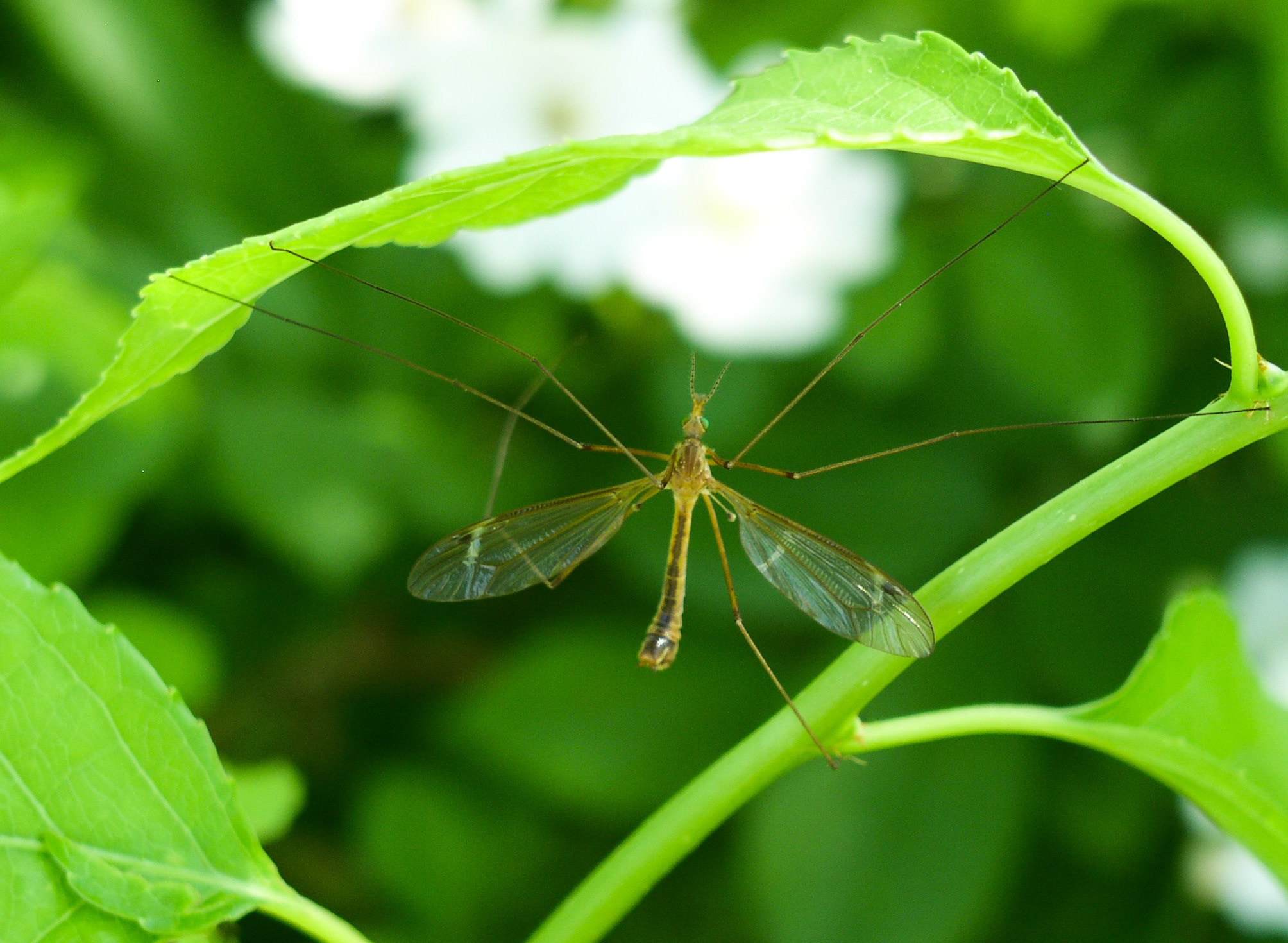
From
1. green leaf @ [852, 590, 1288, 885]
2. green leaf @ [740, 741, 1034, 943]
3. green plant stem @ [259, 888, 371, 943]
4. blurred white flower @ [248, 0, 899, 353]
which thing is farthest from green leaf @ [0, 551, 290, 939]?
blurred white flower @ [248, 0, 899, 353]

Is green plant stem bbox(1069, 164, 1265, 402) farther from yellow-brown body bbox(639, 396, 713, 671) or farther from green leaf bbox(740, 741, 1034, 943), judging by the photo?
green leaf bbox(740, 741, 1034, 943)

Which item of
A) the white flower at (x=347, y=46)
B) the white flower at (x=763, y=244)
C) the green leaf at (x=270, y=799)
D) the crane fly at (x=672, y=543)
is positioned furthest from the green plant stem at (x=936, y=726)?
the white flower at (x=347, y=46)

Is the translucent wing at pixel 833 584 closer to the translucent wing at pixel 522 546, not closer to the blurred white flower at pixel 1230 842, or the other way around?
the translucent wing at pixel 522 546

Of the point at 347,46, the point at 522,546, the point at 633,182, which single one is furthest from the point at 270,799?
the point at 347,46

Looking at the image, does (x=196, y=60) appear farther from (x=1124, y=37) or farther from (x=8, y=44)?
(x=1124, y=37)

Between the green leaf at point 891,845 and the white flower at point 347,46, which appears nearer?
the green leaf at point 891,845

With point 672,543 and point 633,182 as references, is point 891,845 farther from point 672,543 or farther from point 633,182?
point 633,182
